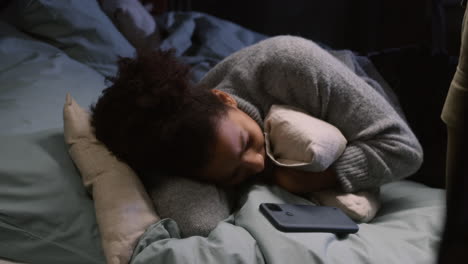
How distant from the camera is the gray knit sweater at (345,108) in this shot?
3.07 ft

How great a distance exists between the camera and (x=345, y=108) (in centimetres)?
96

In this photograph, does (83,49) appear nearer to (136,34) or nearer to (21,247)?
(136,34)

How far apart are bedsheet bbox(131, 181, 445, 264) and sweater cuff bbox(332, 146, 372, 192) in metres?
0.09

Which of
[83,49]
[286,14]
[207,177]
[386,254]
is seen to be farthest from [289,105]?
[286,14]

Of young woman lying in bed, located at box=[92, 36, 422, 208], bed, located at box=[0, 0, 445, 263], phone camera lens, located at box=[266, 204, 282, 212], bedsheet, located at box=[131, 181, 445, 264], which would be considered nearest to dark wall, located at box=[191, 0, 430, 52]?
bed, located at box=[0, 0, 445, 263]

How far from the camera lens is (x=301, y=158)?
0.90 metres

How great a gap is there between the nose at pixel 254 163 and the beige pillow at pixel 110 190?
0.64 feet

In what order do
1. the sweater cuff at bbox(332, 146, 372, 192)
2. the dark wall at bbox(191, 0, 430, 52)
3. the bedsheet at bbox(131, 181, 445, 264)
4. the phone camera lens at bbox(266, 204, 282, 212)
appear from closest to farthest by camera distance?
the bedsheet at bbox(131, 181, 445, 264) < the phone camera lens at bbox(266, 204, 282, 212) < the sweater cuff at bbox(332, 146, 372, 192) < the dark wall at bbox(191, 0, 430, 52)

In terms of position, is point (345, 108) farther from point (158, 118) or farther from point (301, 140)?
point (158, 118)

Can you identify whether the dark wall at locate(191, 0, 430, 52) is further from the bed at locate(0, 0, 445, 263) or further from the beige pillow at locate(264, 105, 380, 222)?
the beige pillow at locate(264, 105, 380, 222)

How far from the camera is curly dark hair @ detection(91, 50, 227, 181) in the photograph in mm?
828

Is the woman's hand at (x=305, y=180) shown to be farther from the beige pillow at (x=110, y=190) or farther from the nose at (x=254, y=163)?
the beige pillow at (x=110, y=190)

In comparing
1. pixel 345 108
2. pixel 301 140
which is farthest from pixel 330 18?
pixel 301 140

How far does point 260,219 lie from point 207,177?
0.54 feet
